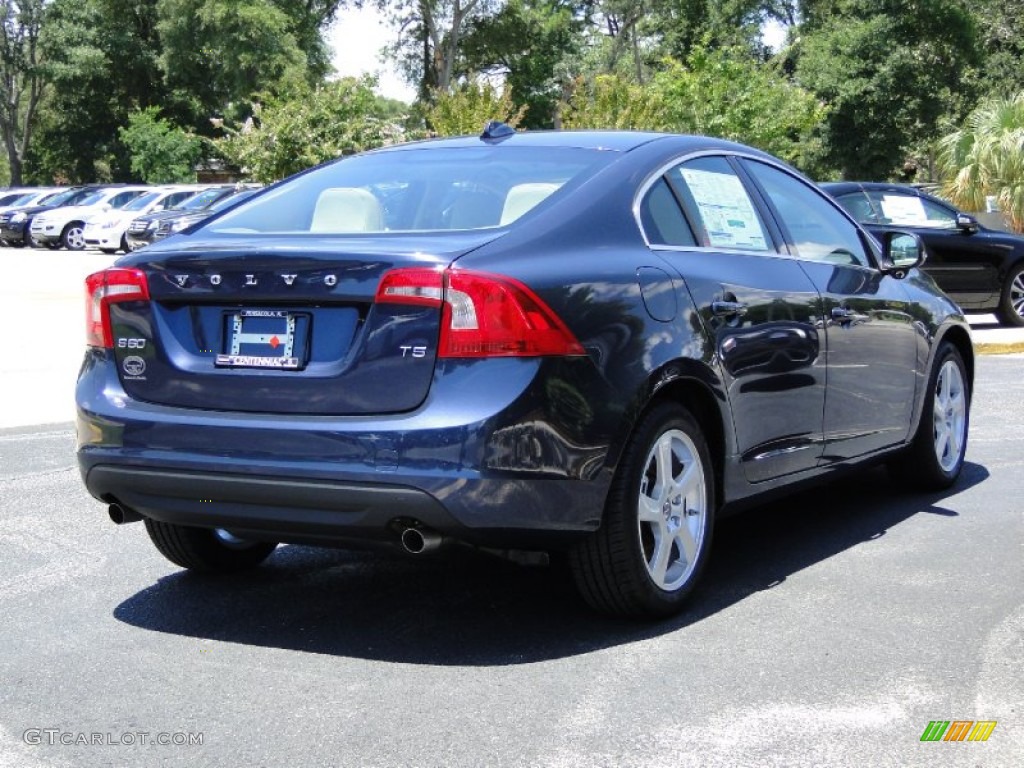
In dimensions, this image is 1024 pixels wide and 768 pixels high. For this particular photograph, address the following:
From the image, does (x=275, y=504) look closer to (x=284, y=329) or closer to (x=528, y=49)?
(x=284, y=329)

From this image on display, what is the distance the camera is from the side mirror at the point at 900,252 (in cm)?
680

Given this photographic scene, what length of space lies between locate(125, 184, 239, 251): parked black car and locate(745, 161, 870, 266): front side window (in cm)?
2367

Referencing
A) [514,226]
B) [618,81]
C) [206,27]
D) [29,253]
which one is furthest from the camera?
[206,27]

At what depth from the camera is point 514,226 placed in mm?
4738

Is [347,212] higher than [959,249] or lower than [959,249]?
higher

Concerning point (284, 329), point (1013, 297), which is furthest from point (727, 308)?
point (1013, 297)

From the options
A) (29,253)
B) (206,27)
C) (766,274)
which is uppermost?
(206,27)

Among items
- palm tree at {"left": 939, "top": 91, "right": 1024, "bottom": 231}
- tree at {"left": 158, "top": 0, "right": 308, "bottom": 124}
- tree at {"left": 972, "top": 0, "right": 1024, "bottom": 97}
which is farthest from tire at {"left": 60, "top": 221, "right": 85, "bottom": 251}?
tree at {"left": 972, "top": 0, "right": 1024, "bottom": 97}

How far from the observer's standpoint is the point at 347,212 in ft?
17.1

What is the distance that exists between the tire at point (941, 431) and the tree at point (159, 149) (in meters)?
46.0

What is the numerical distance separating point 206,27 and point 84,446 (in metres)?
50.7

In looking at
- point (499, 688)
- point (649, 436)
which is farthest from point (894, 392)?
point (499, 688)

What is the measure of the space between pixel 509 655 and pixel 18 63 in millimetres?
59115

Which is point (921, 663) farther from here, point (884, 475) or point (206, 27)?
point (206, 27)
